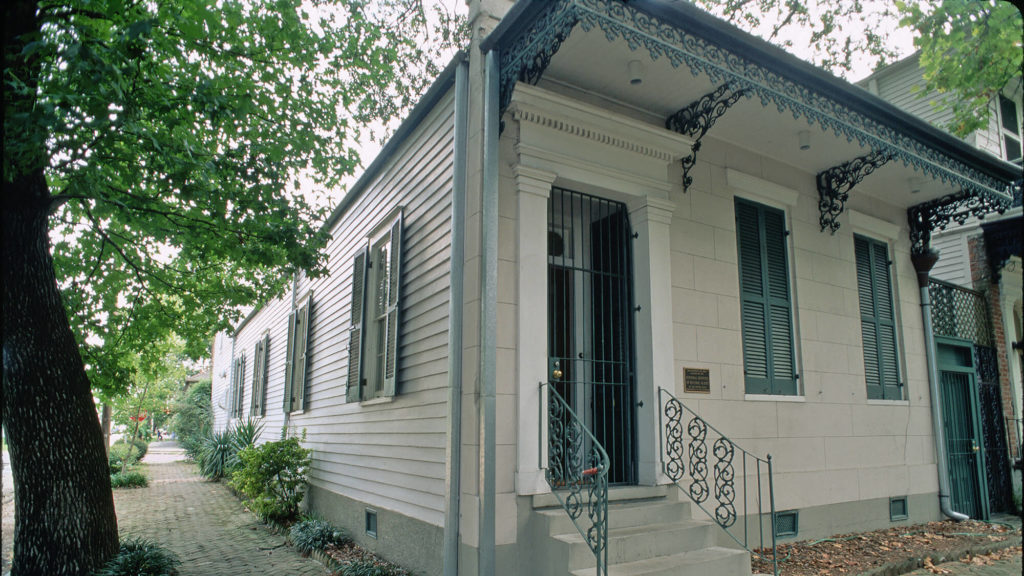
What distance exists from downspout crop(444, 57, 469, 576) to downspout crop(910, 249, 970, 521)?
6.61 m

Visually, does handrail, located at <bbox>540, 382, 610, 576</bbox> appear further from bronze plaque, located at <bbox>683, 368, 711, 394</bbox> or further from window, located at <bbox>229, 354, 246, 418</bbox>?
window, located at <bbox>229, 354, 246, 418</bbox>

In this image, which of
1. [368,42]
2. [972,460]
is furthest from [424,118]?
[972,460]

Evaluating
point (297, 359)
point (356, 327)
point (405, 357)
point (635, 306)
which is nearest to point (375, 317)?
point (356, 327)

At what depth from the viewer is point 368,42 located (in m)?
9.05

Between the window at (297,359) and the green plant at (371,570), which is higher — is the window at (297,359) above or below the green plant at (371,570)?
above

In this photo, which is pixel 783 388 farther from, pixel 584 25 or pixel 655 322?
pixel 584 25


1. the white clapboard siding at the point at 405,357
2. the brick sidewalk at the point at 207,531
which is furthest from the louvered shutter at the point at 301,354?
the brick sidewalk at the point at 207,531

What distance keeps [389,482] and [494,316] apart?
2.67 m

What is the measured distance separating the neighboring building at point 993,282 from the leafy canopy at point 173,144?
810 centimetres

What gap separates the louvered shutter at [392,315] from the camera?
22.6 feet

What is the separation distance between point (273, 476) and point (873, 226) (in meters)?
8.80

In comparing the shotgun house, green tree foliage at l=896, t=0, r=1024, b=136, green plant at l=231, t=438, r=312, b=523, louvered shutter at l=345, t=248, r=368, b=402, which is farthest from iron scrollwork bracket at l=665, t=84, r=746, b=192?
green plant at l=231, t=438, r=312, b=523

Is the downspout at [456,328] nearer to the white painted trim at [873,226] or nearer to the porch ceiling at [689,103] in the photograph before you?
the porch ceiling at [689,103]

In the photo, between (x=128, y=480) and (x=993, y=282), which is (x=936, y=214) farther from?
(x=128, y=480)
